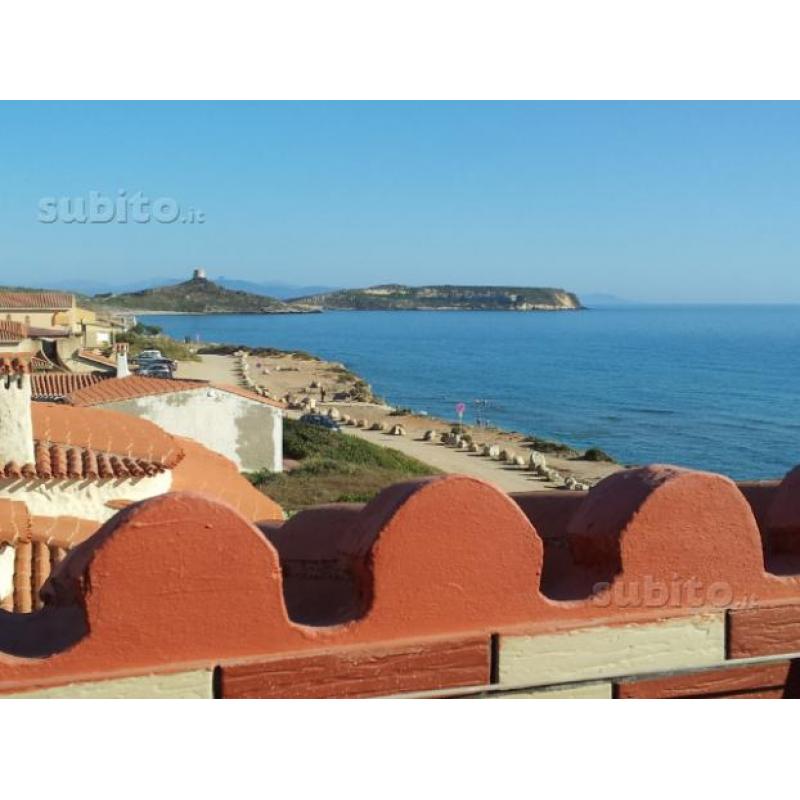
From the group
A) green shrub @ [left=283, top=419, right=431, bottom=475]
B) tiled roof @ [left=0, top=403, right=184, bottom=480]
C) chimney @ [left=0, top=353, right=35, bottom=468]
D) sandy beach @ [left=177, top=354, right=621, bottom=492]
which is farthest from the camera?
sandy beach @ [left=177, top=354, right=621, bottom=492]

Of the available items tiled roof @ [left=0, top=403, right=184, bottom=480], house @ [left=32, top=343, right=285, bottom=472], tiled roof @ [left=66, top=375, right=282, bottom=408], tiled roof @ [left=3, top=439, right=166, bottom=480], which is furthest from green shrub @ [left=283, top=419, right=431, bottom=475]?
tiled roof @ [left=3, top=439, right=166, bottom=480]

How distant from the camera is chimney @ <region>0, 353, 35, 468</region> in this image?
9.16 m

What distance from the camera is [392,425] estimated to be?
168 ft

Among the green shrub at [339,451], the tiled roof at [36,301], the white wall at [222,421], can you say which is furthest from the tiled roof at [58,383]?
the tiled roof at [36,301]

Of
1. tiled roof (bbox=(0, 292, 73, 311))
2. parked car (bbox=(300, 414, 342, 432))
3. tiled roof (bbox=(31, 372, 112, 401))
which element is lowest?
parked car (bbox=(300, 414, 342, 432))

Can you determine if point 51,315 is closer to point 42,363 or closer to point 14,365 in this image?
point 42,363

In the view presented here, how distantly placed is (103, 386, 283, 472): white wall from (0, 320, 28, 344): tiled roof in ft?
47.1

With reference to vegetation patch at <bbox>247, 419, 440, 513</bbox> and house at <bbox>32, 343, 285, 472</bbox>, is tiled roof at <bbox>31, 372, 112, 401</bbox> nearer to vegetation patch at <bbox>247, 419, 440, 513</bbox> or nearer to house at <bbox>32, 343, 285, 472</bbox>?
house at <bbox>32, 343, 285, 472</bbox>

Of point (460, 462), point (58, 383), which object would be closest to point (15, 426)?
point (58, 383)

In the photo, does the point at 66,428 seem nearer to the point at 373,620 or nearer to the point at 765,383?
the point at 373,620

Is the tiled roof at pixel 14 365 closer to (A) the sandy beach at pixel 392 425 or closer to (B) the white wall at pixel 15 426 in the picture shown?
(B) the white wall at pixel 15 426

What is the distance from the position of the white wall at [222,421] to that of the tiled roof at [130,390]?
11cm

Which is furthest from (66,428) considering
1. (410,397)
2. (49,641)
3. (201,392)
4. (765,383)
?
(765,383)

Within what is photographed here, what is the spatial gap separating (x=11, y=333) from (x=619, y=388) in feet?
205
